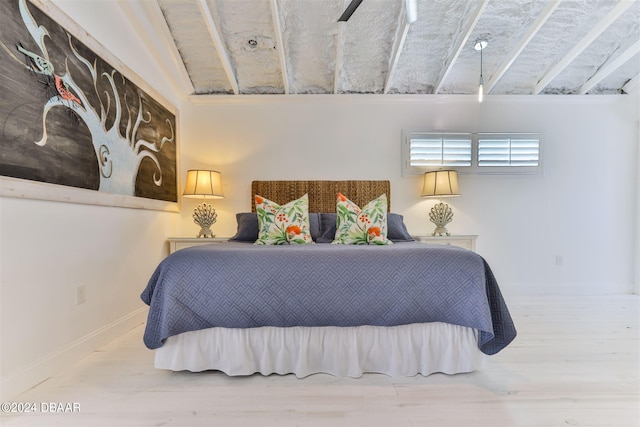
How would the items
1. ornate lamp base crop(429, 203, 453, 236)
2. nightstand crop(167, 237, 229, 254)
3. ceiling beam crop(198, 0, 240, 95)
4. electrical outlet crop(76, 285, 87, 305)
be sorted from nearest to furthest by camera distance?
electrical outlet crop(76, 285, 87, 305)
ceiling beam crop(198, 0, 240, 95)
nightstand crop(167, 237, 229, 254)
ornate lamp base crop(429, 203, 453, 236)

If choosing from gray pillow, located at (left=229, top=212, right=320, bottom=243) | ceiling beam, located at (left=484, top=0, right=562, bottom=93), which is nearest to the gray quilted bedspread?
gray pillow, located at (left=229, top=212, right=320, bottom=243)

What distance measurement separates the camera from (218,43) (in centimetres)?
278

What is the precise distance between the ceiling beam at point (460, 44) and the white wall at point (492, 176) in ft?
0.89

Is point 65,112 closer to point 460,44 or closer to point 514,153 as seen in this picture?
point 460,44

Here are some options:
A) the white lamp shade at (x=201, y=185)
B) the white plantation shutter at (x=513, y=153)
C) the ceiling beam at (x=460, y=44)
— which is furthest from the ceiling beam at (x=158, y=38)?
the white plantation shutter at (x=513, y=153)

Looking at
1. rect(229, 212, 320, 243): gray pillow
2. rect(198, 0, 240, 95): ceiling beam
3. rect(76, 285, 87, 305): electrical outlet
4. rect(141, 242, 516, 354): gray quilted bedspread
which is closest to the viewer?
rect(141, 242, 516, 354): gray quilted bedspread

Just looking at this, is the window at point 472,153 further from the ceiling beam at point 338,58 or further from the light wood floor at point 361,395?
the light wood floor at point 361,395

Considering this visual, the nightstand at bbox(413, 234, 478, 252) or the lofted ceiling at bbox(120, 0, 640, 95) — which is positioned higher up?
the lofted ceiling at bbox(120, 0, 640, 95)

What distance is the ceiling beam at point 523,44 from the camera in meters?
2.51

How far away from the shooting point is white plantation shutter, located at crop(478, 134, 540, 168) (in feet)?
11.8

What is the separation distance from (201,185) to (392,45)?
2432mm

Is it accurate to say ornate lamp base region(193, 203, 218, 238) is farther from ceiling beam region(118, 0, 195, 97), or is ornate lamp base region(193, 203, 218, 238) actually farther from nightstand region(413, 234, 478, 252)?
nightstand region(413, 234, 478, 252)

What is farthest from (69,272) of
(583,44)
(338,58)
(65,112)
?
(583,44)

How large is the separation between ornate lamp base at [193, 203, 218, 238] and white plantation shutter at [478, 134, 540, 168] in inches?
126
